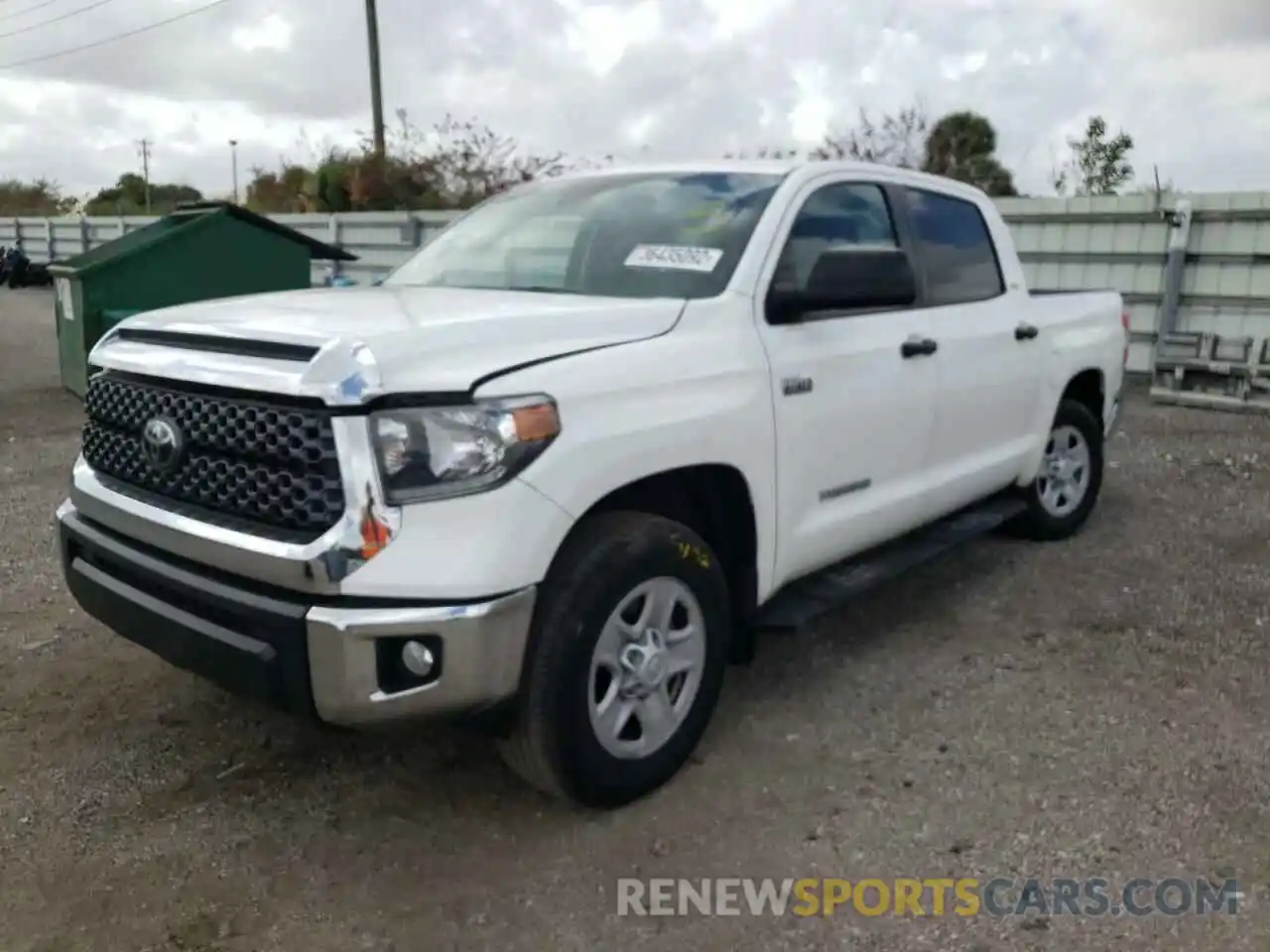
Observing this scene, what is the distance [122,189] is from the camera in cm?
4469

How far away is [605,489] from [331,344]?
2.47 ft

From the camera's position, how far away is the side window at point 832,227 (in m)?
3.63

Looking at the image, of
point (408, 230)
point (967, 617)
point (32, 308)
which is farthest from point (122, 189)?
point (967, 617)

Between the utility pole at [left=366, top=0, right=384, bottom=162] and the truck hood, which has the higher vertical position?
the utility pole at [left=366, top=0, right=384, bottom=162]

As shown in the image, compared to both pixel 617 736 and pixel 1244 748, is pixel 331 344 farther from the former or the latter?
pixel 1244 748

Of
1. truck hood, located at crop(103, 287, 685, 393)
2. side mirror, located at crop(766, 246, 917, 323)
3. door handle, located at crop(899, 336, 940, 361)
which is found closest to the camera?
truck hood, located at crop(103, 287, 685, 393)

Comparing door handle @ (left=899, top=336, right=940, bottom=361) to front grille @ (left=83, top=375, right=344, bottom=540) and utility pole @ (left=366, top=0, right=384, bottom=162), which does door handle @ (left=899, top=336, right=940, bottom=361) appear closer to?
front grille @ (left=83, top=375, right=344, bottom=540)

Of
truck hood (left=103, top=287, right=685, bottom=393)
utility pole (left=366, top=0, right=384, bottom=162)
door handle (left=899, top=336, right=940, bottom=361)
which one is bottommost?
door handle (left=899, top=336, right=940, bottom=361)

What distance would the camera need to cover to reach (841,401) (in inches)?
144

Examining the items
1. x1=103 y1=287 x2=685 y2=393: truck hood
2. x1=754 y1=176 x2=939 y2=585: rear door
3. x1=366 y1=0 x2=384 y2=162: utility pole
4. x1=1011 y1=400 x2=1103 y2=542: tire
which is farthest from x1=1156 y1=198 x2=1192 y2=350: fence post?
x1=366 y1=0 x2=384 y2=162: utility pole

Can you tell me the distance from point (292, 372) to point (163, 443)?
1.78 ft

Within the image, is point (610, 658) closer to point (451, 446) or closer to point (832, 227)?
point (451, 446)

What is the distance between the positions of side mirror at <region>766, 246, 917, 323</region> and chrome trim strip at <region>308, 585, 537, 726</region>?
132cm

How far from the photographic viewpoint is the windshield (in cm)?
354
